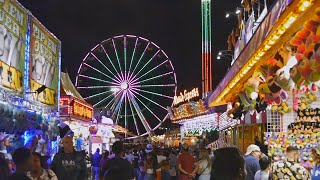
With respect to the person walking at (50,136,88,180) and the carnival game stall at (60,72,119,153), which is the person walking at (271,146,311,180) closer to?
the person walking at (50,136,88,180)

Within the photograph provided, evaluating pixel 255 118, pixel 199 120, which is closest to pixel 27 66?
pixel 255 118

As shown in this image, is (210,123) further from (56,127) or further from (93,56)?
(56,127)

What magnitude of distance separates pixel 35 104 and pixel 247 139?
22.4 ft

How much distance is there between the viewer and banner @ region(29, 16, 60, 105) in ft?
43.5

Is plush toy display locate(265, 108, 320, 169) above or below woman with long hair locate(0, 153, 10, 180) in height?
above

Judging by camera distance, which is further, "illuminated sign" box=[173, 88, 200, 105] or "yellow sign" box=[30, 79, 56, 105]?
"illuminated sign" box=[173, 88, 200, 105]

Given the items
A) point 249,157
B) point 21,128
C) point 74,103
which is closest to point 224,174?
point 249,157

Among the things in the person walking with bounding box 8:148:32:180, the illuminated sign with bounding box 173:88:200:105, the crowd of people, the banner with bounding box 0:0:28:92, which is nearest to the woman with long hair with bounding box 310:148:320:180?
the crowd of people

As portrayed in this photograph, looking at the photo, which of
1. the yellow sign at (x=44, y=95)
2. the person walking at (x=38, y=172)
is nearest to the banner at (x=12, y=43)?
the yellow sign at (x=44, y=95)

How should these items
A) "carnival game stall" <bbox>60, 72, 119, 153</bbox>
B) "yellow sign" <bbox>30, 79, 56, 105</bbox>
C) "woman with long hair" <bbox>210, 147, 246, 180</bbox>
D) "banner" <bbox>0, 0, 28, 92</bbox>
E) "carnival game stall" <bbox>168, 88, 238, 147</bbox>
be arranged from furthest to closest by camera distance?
"carnival game stall" <bbox>168, 88, 238, 147</bbox> → "carnival game stall" <bbox>60, 72, 119, 153</bbox> → "yellow sign" <bbox>30, 79, 56, 105</bbox> → "banner" <bbox>0, 0, 28, 92</bbox> → "woman with long hair" <bbox>210, 147, 246, 180</bbox>

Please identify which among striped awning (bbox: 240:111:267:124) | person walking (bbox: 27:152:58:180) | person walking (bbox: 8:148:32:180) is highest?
striped awning (bbox: 240:111:267:124)

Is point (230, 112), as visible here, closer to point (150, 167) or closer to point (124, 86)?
point (150, 167)

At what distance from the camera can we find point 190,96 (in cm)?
4778

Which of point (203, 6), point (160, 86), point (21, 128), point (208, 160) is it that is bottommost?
point (208, 160)
